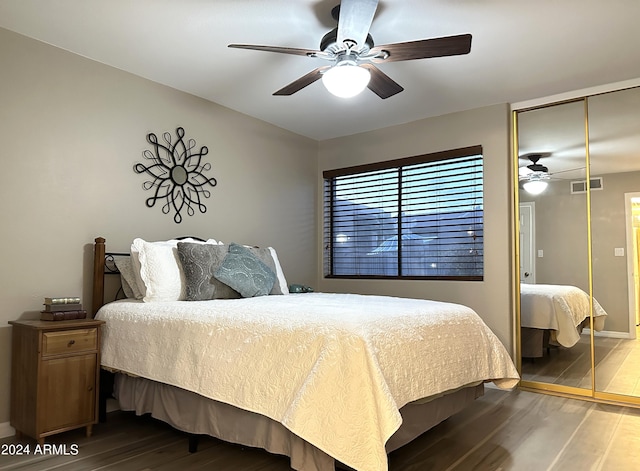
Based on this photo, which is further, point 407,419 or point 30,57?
point 30,57

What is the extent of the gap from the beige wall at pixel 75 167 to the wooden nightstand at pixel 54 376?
7.8 inches

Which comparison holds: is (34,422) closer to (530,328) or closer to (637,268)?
(530,328)

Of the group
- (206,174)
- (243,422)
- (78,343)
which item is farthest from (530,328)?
(78,343)

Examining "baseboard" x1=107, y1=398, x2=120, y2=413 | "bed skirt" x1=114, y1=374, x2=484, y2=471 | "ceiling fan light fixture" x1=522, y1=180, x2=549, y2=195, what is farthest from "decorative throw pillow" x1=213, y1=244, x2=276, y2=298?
"ceiling fan light fixture" x1=522, y1=180, x2=549, y2=195

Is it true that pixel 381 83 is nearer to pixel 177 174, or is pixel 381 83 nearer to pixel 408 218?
pixel 177 174

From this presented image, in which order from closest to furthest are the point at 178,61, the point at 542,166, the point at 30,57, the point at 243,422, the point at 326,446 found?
the point at 326,446 → the point at 243,422 → the point at 30,57 → the point at 178,61 → the point at 542,166

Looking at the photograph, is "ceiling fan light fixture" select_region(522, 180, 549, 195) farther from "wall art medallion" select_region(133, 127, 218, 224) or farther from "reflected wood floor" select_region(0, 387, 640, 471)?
"wall art medallion" select_region(133, 127, 218, 224)

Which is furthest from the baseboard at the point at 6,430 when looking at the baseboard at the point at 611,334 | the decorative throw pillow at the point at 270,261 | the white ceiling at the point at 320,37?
the baseboard at the point at 611,334

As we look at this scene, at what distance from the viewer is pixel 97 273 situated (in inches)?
128

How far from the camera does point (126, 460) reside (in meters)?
2.51

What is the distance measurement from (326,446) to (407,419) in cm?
65

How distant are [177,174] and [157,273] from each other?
1086 mm

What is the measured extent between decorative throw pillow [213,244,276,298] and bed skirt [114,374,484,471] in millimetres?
847

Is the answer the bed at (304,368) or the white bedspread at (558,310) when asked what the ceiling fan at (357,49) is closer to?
the bed at (304,368)
